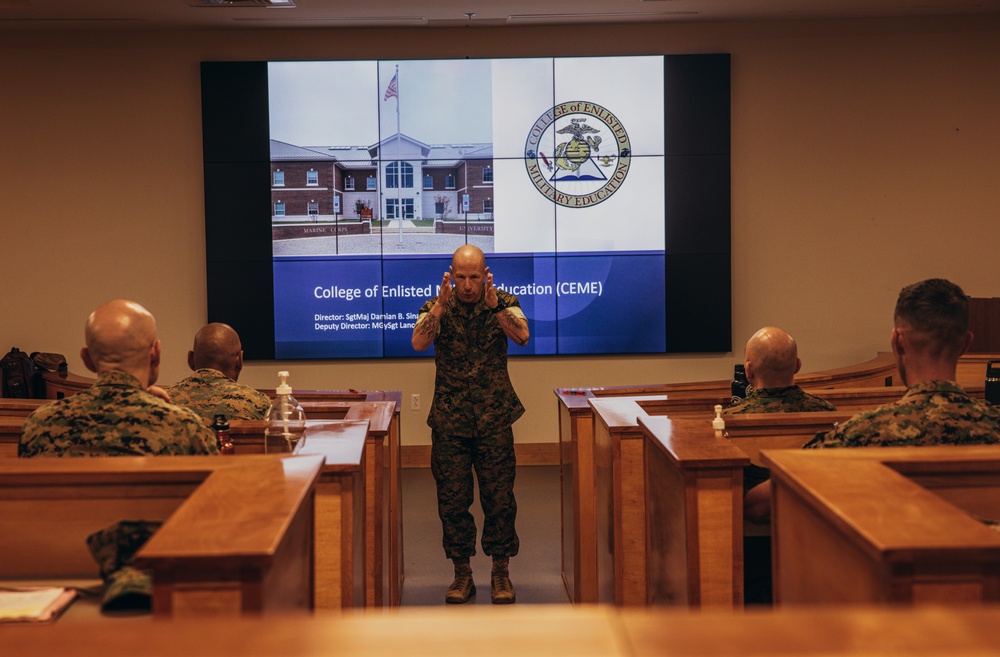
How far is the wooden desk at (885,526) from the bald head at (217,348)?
2010 mm

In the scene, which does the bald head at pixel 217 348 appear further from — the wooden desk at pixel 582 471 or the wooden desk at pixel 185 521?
the wooden desk at pixel 582 471

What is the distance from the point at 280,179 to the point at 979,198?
190 inches

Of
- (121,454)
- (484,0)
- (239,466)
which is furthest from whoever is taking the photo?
(484,0)

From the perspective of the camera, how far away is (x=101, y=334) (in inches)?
95.7

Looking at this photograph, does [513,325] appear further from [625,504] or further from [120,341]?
[120,341]

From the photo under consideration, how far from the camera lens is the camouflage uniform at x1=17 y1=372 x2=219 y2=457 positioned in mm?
2297

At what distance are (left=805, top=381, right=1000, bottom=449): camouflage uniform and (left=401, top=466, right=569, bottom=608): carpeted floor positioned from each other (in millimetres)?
2202

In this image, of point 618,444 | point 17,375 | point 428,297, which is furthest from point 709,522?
point 17,375

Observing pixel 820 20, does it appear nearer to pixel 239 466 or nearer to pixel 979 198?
pixel 979 198

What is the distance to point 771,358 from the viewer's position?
123 inches

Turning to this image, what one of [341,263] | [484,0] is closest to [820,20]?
[484,0]

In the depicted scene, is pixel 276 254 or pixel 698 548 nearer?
pixel 698 548

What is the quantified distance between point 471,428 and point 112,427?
2.17 m

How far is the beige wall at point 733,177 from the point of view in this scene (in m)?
6.72
